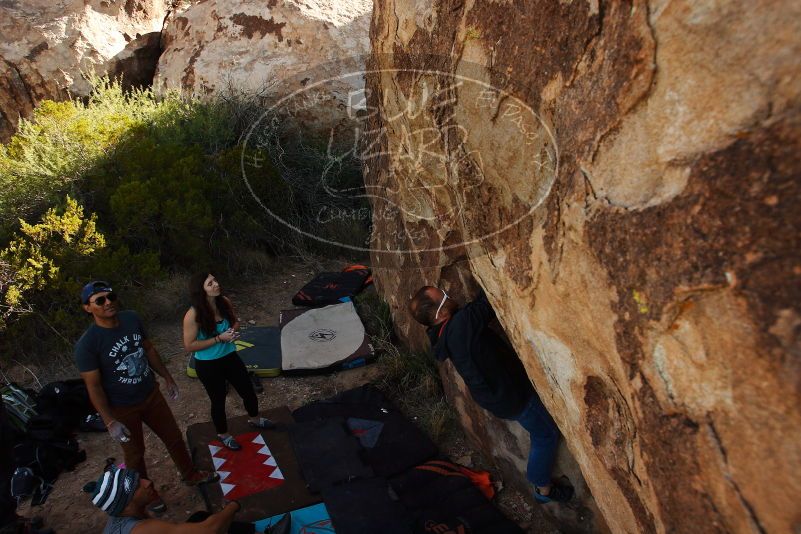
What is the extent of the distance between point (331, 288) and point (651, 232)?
4.66 m

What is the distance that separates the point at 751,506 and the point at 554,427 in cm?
161

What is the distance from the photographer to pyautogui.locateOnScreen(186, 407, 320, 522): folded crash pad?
3.33m

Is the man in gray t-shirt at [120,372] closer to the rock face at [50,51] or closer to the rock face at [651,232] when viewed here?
the rock face at [651,232]

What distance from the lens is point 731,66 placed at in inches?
46.0

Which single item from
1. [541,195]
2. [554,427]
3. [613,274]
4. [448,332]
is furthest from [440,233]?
[613,274]

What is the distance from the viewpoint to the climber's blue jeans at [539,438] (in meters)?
2.72

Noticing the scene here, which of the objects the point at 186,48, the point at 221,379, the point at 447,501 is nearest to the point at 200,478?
the point at 221,379

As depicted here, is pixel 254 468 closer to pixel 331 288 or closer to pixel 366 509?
pixel 366 509

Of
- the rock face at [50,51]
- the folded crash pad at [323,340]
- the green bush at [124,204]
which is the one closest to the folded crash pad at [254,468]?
the folded crash pad at [323,340]

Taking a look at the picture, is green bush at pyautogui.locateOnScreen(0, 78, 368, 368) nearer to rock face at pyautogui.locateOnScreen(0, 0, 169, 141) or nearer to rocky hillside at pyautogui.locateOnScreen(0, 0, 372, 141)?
rocky hillside at pyautogui.locateOnScreen(0, 0, 372, 141)

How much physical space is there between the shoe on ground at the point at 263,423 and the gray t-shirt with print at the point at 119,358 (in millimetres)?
1008

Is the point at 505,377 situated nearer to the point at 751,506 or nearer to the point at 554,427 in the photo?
the point at 554,427

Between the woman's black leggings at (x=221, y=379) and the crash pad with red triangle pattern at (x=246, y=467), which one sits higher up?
the woman's black leggings at (x=221, y=379)

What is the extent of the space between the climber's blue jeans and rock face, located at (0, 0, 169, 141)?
322 inches
